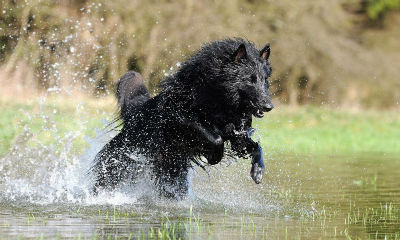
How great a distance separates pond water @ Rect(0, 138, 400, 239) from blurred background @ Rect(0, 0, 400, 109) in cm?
695

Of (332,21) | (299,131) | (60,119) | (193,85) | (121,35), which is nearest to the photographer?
(193,85)

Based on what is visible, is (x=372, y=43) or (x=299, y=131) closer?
(x=299, y=131)

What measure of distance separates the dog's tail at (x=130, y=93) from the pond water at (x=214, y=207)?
36.1 inches

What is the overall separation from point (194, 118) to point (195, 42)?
612 inches

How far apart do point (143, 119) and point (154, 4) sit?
51.2 feet

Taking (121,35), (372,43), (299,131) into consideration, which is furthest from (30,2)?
(372,43)

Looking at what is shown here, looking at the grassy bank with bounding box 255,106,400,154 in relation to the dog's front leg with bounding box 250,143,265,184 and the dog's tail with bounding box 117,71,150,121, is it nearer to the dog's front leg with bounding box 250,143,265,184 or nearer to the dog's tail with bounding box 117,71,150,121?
the dog's tail with bounding box 117,71,150,121

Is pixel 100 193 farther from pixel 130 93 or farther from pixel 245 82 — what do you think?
pixel 245 82

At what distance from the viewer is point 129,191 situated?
7.22 metres

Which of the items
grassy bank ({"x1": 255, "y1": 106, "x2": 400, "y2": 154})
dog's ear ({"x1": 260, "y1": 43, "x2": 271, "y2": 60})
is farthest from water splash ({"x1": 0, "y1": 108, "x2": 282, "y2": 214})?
grassy bank ({"x1": 255, "y1": 106, "x2": 400, "y2": 154})

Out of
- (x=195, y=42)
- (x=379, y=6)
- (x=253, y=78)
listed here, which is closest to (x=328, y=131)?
(x=195, y=42)

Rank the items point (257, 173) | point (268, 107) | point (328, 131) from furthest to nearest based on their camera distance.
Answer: point (328, 131), point (257, 173), point (268, 107)

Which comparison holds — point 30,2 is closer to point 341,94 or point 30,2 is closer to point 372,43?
point 341,94

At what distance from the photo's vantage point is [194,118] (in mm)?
6727
